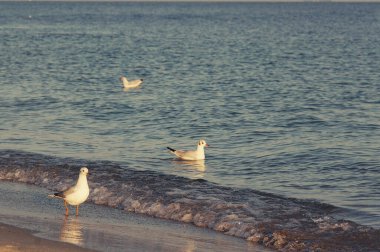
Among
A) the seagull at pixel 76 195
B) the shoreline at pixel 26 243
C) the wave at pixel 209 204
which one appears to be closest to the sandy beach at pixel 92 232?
the shoreline at pixel 26 243

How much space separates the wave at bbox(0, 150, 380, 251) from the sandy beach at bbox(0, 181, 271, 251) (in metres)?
0.36

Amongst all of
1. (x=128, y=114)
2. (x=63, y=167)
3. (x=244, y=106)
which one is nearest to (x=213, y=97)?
(x=244, y=106)

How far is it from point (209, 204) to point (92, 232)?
252 cm

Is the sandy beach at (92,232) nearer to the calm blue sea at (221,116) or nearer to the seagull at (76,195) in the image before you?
the seagull at (76,195)

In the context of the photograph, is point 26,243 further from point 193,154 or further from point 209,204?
point 193,154

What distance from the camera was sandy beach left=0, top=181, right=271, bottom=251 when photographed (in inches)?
419

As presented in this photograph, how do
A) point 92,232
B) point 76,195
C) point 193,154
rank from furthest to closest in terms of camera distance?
1. point 193,154
2. point 76,195
3. point 92,232

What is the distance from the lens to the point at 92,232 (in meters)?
11.5

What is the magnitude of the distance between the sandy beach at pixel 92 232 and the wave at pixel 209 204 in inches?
14.2

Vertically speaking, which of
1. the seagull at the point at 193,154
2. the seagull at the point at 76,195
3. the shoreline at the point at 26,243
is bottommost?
the shoreline at the point at 26,243

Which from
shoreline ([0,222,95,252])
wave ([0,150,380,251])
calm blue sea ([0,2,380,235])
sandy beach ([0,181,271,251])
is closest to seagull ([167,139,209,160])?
calm blue sea ([0,2,380,235])

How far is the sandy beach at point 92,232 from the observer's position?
10648 millimetres

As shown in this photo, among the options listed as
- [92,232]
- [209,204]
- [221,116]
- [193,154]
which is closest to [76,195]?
[92,232]

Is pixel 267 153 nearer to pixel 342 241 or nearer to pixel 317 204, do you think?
pixel 317 204
